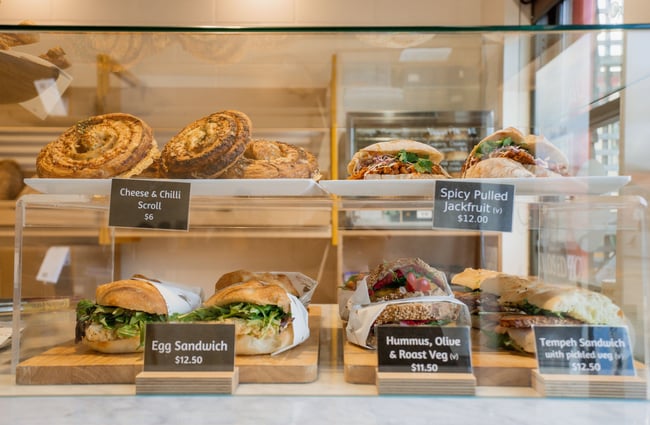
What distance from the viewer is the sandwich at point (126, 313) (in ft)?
3.31

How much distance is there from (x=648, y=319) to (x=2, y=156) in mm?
1297

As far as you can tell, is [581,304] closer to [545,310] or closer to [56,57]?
[545,310]

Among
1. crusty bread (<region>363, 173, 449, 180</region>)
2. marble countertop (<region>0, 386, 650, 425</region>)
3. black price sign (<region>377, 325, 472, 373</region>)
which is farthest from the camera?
crusty bread (<region>363, 173, 449, 180</region>)

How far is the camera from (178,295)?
1.06 meters

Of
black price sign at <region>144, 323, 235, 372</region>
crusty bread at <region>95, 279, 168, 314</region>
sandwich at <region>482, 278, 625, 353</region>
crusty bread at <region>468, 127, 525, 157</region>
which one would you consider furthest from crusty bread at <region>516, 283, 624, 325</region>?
crusty bread at <region>95, 279, 168, 314</region>

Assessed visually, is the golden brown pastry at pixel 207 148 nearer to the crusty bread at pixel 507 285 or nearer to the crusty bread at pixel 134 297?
the crusty bread at pixel 134 297

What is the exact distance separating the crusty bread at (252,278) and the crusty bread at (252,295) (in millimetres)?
88

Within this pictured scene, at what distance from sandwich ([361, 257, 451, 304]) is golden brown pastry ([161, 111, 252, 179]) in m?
0.36

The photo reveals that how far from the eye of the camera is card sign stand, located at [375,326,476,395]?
887 mm

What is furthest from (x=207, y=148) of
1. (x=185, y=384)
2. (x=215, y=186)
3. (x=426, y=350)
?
(x=426, y=350)

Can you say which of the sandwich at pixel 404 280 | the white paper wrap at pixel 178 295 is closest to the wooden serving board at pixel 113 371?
the white paper wrap at pixel 178 295

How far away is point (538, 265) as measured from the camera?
3.80 feet

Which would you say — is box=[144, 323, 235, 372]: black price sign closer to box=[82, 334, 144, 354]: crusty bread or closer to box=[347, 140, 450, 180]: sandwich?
box=[82, 334, 144, 354]: crusty bread

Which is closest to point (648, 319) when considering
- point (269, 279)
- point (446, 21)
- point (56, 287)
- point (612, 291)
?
point (612, 291)
